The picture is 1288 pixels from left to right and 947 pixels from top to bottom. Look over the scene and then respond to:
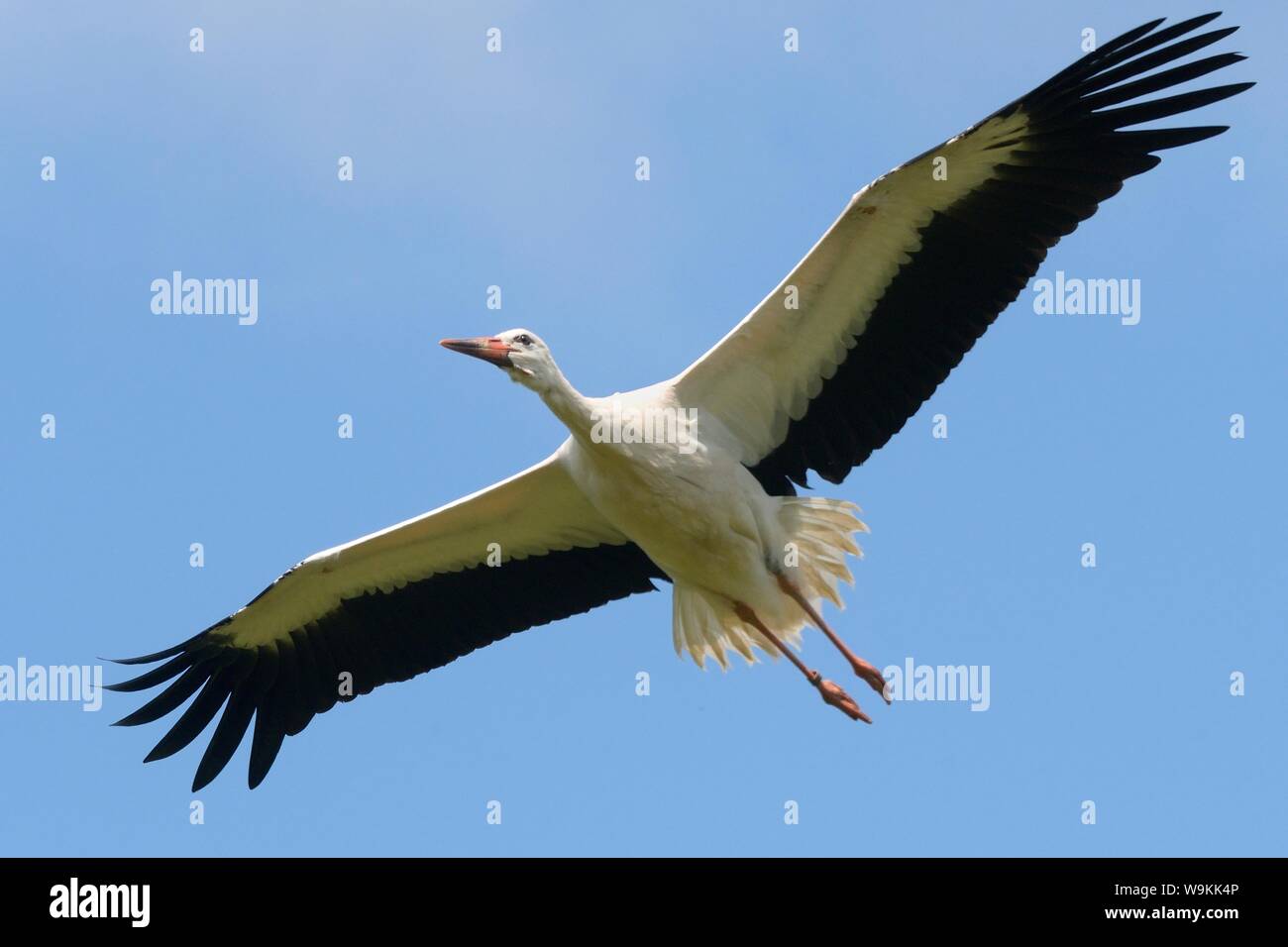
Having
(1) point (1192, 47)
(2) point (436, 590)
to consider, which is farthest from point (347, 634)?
(1) point (1192, 47)

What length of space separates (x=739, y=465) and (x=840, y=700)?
1503 mm

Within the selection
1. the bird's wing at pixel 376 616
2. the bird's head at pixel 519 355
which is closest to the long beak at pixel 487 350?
the bird's head at pixel 519 355

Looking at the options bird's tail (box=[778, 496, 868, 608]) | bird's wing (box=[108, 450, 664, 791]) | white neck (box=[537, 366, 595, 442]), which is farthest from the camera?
bird's wing (box=[108, 450, 664, 791])

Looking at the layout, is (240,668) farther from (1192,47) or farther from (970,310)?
(1192,47)

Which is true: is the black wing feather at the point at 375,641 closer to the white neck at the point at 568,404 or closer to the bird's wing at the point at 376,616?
the bird's wing at the point at 376,616

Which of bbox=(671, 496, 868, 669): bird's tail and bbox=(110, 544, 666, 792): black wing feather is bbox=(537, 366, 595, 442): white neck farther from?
bbox=(110, 544, 666, 792): black wing feather

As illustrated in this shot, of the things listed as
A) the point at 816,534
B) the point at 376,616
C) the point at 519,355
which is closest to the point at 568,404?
the point at 519,355

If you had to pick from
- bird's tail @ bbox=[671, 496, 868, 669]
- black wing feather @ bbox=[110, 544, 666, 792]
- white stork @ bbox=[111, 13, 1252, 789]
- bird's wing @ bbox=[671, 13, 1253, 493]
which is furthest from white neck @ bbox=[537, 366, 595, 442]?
black wing feather @ bbox=[110, 544, 666, 792]

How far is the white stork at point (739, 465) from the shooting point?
1136 centimetres

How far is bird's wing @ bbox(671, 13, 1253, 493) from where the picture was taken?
1135cm

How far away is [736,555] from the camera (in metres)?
11.6

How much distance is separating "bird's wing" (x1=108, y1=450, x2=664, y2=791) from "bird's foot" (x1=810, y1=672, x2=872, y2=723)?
1.59 m

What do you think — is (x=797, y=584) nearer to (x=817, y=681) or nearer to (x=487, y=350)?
(x=817, y=681)

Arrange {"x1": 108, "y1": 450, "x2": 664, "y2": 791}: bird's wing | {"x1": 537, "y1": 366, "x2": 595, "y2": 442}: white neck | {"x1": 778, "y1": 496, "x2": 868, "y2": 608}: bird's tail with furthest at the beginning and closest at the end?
{"x1": 108, "y1": 450, "x2": 664, "y2": 791}: bird's wing → {"x1": 778, "y1": 496, "x2": 868, "y2": 608}: bird's tail → {"x1": 537, "y1": 366, "x2": 595, "y2": 442}: white neck
